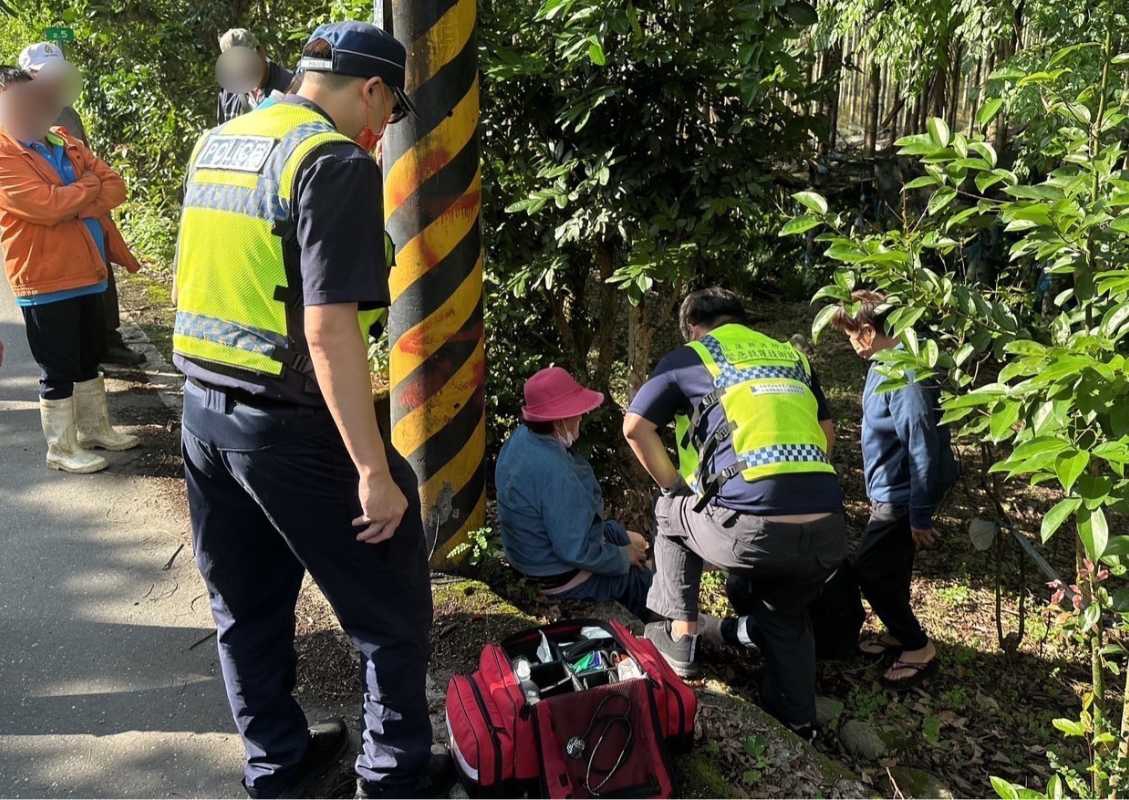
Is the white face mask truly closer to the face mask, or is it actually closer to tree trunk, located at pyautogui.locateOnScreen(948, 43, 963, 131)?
the face mask

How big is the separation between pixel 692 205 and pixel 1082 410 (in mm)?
2534

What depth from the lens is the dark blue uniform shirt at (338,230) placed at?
240cm

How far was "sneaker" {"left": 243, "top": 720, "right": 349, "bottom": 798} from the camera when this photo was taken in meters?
3.00

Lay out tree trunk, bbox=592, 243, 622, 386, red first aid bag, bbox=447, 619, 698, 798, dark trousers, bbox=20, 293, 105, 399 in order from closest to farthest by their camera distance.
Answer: red first aid bag, bbox=447, 619, 698, 798 < dark trousers, bbox=20, 293, 105, 399 < tree trunk, bbox=592, 243, 622, 386

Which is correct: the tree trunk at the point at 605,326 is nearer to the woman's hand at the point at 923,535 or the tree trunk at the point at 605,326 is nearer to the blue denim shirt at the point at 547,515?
the blue denim shirt at the point at 547,515

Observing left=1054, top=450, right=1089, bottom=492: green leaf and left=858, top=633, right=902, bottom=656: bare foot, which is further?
left=858, top=633, right=902, bottom=656: bare foot

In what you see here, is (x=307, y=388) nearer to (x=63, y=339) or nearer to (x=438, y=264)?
(x=438, y=264)

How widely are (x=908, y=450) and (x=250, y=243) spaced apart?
9.11 ft

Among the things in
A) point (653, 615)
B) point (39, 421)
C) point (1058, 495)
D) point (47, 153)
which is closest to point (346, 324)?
point (653, 615)

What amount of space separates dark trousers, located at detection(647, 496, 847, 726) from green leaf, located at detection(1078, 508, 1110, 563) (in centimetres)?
147

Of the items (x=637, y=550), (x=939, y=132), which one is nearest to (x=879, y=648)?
(x=637, y=550)

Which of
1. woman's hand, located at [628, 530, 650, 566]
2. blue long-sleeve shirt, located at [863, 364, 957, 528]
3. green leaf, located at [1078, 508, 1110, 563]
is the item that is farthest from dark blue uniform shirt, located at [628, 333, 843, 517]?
green leaf, located at [1078, 508, 1110, 563]

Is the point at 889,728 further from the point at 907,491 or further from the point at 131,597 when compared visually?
the point at 131,597

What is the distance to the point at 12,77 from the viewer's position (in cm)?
495
